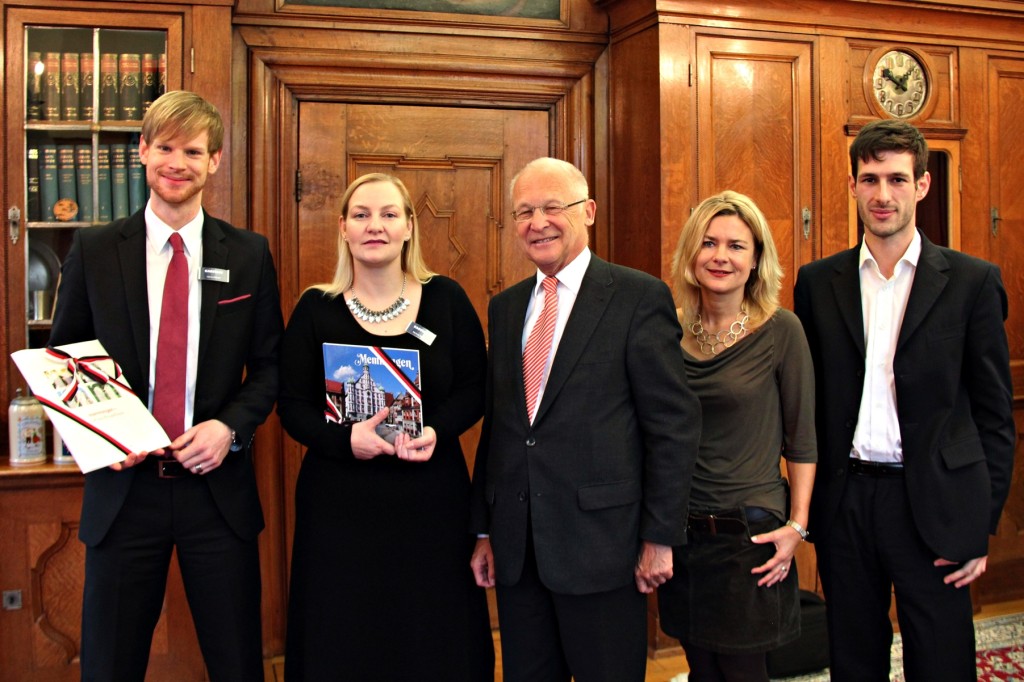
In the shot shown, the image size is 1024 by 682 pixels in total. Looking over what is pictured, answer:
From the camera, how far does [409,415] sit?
2.23m

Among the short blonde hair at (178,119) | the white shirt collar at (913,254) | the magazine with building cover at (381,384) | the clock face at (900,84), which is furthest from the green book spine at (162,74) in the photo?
the clock face at (900,84)

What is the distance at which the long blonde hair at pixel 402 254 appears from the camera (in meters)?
2.37

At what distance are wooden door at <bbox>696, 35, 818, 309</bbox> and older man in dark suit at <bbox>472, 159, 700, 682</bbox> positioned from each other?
1631 millimetres

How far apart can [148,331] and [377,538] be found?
757mm

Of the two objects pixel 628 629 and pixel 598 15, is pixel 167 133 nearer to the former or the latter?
pixel 628 629

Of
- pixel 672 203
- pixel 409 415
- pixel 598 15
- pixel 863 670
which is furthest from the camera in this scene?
pixel 598 15

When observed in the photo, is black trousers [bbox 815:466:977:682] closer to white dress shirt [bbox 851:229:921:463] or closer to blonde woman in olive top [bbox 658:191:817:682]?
white dress shirt [bbox 851:229:921:463]

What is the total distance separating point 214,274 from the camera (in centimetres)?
227

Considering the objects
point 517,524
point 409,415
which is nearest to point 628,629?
point 517,524

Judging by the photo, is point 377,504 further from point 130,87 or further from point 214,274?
point 130,87

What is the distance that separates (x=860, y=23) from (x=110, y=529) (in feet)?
11.0

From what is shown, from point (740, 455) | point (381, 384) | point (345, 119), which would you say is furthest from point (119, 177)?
point (740, 455)

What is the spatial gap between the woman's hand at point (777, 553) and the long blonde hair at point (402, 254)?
1.08m

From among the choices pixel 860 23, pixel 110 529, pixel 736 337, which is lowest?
pixel 110 529
